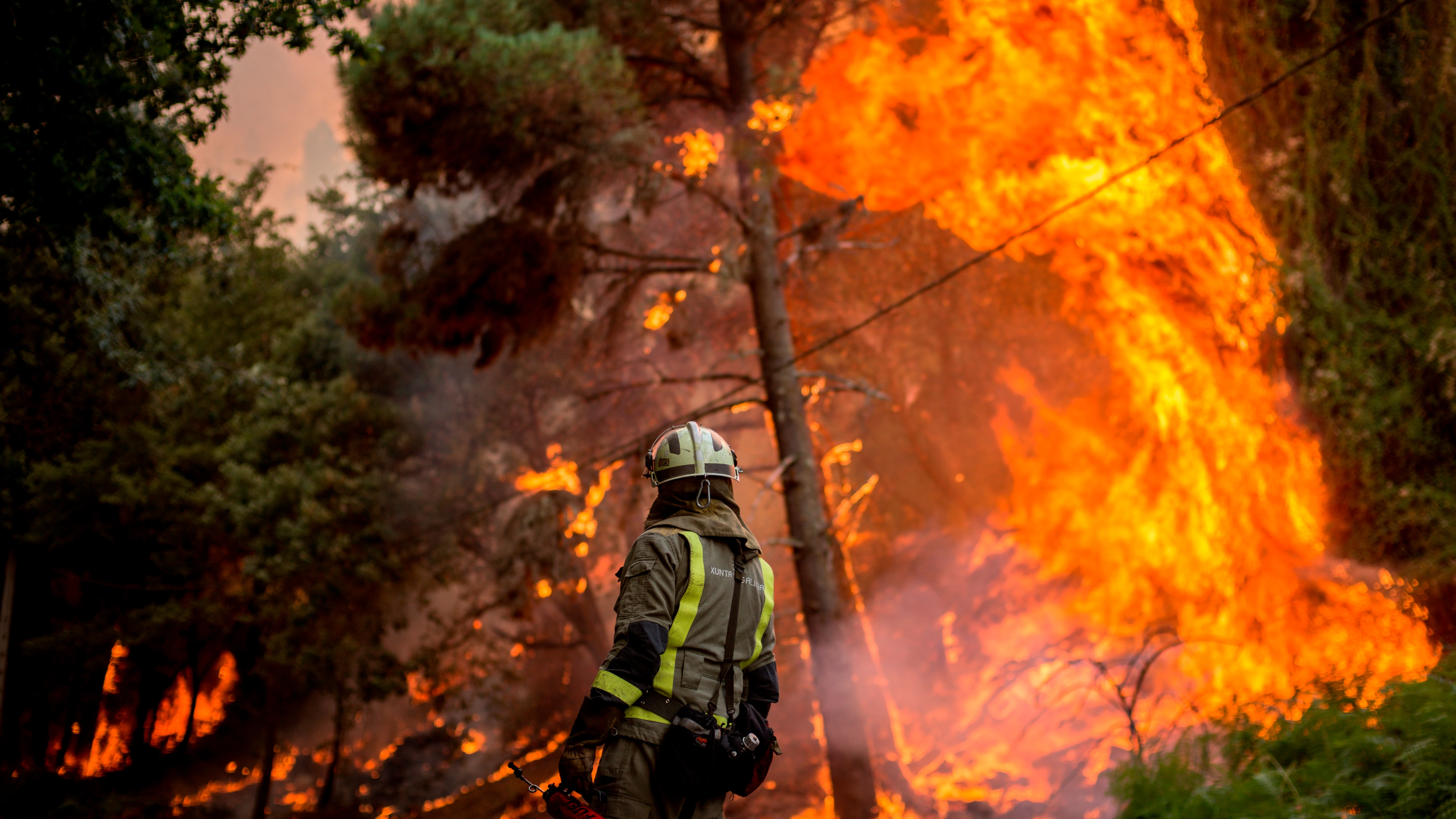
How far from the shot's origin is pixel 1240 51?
23.4ft

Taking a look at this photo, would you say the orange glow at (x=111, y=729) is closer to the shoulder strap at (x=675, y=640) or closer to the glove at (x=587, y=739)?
the glove at (x=587, y=739)

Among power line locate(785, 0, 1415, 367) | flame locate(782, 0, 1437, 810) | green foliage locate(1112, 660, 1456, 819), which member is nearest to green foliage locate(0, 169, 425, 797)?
power line locate(785, 0, 1415, 367)

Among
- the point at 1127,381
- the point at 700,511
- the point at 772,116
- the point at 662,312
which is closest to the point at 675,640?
the point at 700,511

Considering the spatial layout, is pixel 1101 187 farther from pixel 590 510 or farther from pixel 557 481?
pixel 557 481

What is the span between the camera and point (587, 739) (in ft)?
10.00

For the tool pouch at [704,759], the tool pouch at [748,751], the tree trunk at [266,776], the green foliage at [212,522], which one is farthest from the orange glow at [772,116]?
the tree trunk at [266,776]

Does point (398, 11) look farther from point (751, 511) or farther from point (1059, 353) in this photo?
point (1059, 353)

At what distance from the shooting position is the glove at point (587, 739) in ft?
9.84

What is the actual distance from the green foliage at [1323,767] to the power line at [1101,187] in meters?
3.49

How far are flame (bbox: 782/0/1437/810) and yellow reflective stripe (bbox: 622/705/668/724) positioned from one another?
4.71m

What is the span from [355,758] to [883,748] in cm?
1566

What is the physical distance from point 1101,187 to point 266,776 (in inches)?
647

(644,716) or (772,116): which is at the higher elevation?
(772,116)

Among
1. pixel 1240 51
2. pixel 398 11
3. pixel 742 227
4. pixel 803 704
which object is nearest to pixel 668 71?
pixel 742 227
